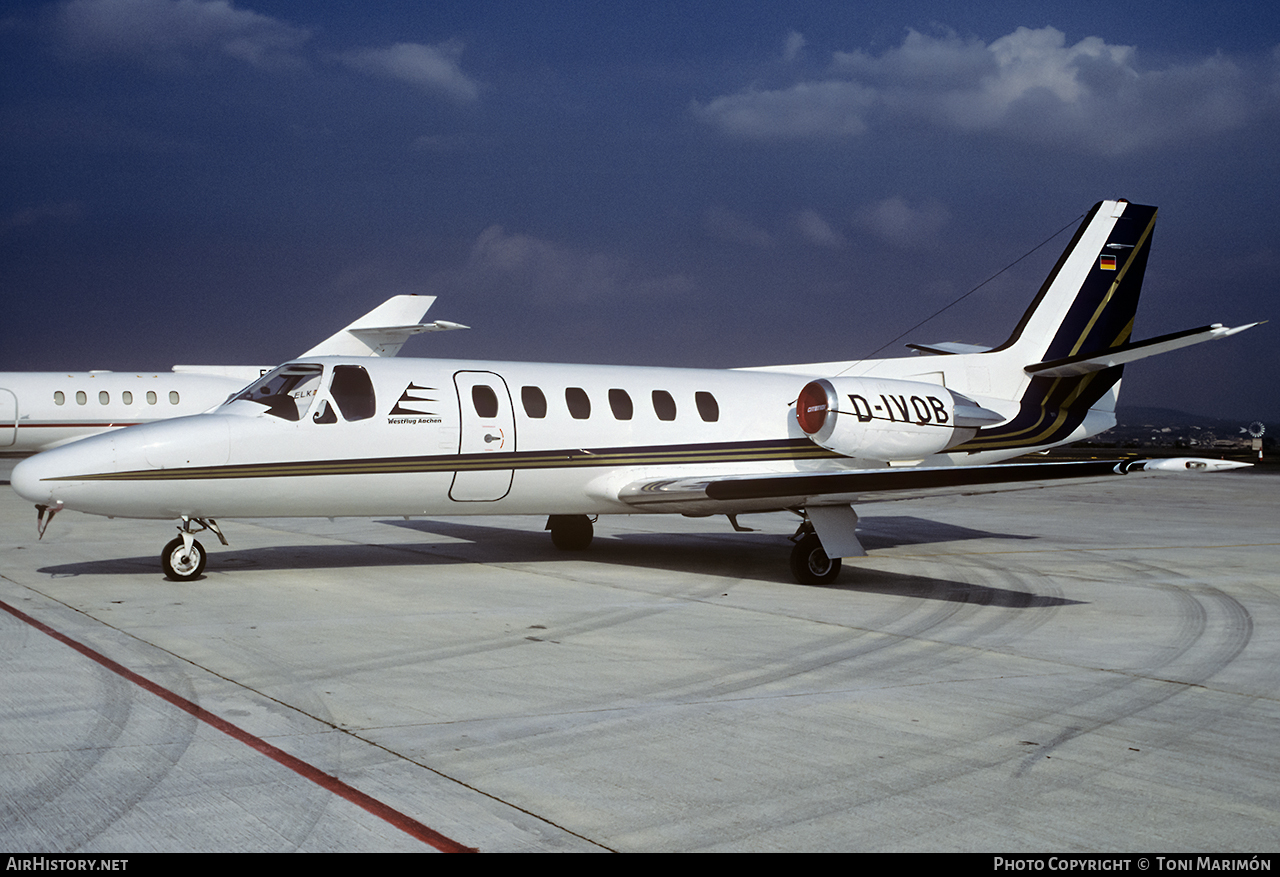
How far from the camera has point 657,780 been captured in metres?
5.20

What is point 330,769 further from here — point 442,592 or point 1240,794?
point 442,592

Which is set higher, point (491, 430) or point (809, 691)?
point (491, 430)

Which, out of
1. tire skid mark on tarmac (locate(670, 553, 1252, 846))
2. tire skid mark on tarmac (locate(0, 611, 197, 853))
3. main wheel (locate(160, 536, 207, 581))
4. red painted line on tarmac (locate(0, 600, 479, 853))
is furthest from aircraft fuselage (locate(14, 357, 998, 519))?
tire skid mark on tarmac (locate(670, 553, 1252, 846))

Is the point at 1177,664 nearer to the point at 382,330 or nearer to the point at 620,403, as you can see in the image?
the point at 620,403

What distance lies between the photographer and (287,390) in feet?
38.7

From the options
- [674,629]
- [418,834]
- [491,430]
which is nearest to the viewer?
[418,834]

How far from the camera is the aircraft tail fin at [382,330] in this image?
1412 inches

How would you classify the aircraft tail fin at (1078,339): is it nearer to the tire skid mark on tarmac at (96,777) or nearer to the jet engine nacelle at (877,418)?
the jet engine nacelle at (877,418)

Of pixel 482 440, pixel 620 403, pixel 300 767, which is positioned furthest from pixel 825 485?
pixel 300 767

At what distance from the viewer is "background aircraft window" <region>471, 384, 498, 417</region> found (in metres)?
12.6

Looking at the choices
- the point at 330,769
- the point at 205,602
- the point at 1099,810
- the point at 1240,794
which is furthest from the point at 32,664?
the point at 1240,794

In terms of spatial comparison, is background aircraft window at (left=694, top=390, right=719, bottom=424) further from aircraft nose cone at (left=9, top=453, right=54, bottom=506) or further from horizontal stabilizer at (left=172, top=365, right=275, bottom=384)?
horizontal stabilizer at (left=172, top=365, right=275, bottom=384)

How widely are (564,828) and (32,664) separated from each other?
493cm

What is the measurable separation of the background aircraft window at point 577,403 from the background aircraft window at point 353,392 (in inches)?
97.4
